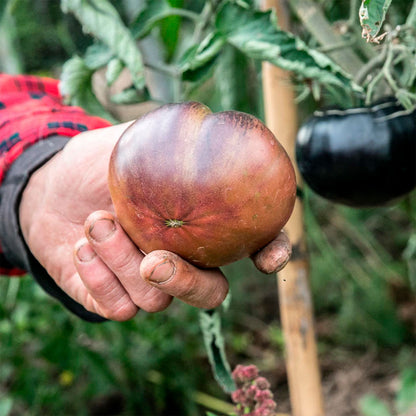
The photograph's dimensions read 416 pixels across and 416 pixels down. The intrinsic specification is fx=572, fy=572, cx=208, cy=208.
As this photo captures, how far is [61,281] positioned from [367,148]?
0.46m

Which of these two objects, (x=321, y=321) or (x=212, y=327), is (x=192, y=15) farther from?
(x=321, y=321)

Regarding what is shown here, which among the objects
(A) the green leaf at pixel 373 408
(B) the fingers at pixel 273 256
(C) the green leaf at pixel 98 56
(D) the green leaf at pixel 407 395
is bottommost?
(A) the green leaf at pixel 373 408

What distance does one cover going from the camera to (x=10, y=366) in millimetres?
1285

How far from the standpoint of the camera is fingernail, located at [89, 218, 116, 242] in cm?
59

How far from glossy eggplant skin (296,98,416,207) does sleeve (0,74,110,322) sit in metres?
0.33

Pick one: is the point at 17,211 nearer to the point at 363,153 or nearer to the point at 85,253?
the point at 85,253

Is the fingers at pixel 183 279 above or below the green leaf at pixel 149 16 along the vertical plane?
below

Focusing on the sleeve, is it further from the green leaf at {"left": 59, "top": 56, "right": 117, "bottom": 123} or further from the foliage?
the foliage

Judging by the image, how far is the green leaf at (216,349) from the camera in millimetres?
670

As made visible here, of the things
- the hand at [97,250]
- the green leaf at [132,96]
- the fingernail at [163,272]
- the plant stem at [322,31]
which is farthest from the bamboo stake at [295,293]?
the fingernail at [163,272]

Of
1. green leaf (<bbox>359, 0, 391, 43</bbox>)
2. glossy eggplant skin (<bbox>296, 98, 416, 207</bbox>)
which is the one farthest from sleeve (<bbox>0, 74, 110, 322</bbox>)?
green leaf (<bbox>359, 0, 391, 43</bbox>)

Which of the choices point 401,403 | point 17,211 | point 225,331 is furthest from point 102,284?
point 225,331

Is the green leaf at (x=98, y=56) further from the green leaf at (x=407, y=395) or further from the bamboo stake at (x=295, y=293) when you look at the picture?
the green leaf at (x=407, y=395)

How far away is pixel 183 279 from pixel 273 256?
0.09m
